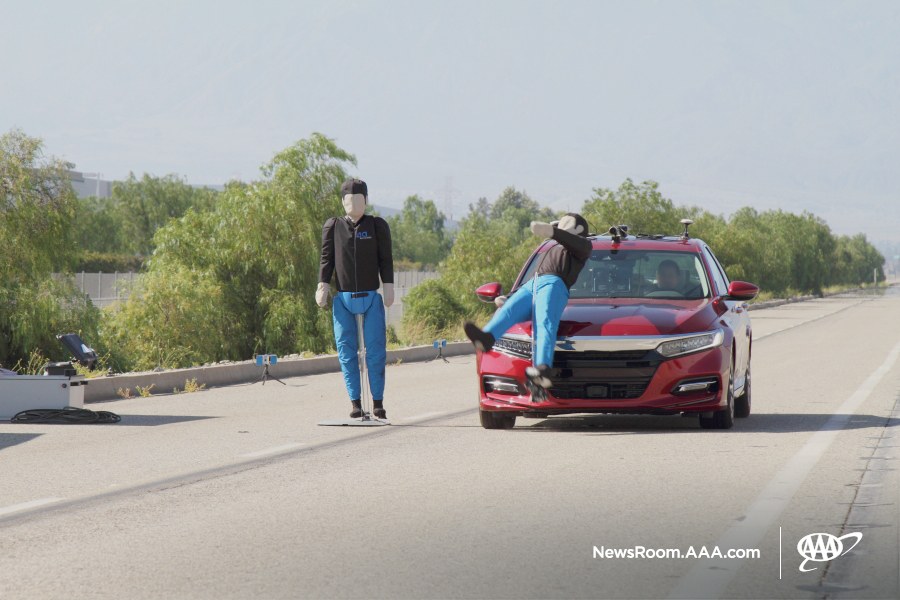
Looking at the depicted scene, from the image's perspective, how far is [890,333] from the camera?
36.9 meters

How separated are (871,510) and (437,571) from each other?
2886 millimetres

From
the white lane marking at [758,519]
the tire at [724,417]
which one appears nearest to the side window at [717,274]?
the tire at [724,417]

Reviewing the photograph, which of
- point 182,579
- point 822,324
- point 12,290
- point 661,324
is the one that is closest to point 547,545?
point 182,579

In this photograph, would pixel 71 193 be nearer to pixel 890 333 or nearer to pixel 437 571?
pixel 890 333

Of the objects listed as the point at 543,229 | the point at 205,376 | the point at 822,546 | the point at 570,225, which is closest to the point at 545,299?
the point at 543,229

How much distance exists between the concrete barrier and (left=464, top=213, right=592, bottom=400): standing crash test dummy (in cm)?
645

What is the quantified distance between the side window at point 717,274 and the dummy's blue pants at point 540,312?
215cm

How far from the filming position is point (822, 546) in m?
6.91

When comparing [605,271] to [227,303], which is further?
[227,303]

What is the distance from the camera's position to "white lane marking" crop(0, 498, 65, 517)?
26.5ft

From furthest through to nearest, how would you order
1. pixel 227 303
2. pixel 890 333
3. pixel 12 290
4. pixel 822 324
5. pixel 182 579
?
1. pixel 822 324
2. pixel 890 333
3. pixel 227 303
4. pixel 12 290
5. pixel 182 579

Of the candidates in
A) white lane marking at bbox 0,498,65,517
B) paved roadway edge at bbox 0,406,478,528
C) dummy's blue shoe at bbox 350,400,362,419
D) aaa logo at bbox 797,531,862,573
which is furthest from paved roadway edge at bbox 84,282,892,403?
aaa logo at bbox 797,531,862,573

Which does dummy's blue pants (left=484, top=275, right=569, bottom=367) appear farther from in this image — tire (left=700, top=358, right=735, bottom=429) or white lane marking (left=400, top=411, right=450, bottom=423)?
white lane marking (left=400, top=411, right=450, bottom=423)

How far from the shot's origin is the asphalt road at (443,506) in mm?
6191
